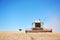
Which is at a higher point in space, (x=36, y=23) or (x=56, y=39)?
(x=36, y=23)

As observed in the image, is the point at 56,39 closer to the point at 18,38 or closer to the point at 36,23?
the point at 18,38

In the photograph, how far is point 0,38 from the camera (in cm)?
149

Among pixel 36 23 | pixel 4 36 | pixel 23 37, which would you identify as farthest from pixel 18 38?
pixel 36 23

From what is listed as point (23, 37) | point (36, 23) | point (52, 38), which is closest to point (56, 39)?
point (52, 38)

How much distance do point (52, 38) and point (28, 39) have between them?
33cm

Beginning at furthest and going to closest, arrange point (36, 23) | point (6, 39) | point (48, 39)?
point (36, 23) < point (48, 39) < point (6, 39)

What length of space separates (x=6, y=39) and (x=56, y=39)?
0.64 metres

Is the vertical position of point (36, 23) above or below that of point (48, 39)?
above

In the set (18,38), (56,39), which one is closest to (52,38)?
(56,39)

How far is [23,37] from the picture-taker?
5.17 ft

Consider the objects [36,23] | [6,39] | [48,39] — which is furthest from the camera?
[36,23]

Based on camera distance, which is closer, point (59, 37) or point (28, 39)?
point (28, 39)

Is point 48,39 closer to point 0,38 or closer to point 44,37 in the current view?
point 44,37

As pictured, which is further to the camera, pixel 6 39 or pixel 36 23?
pixel 36 23
